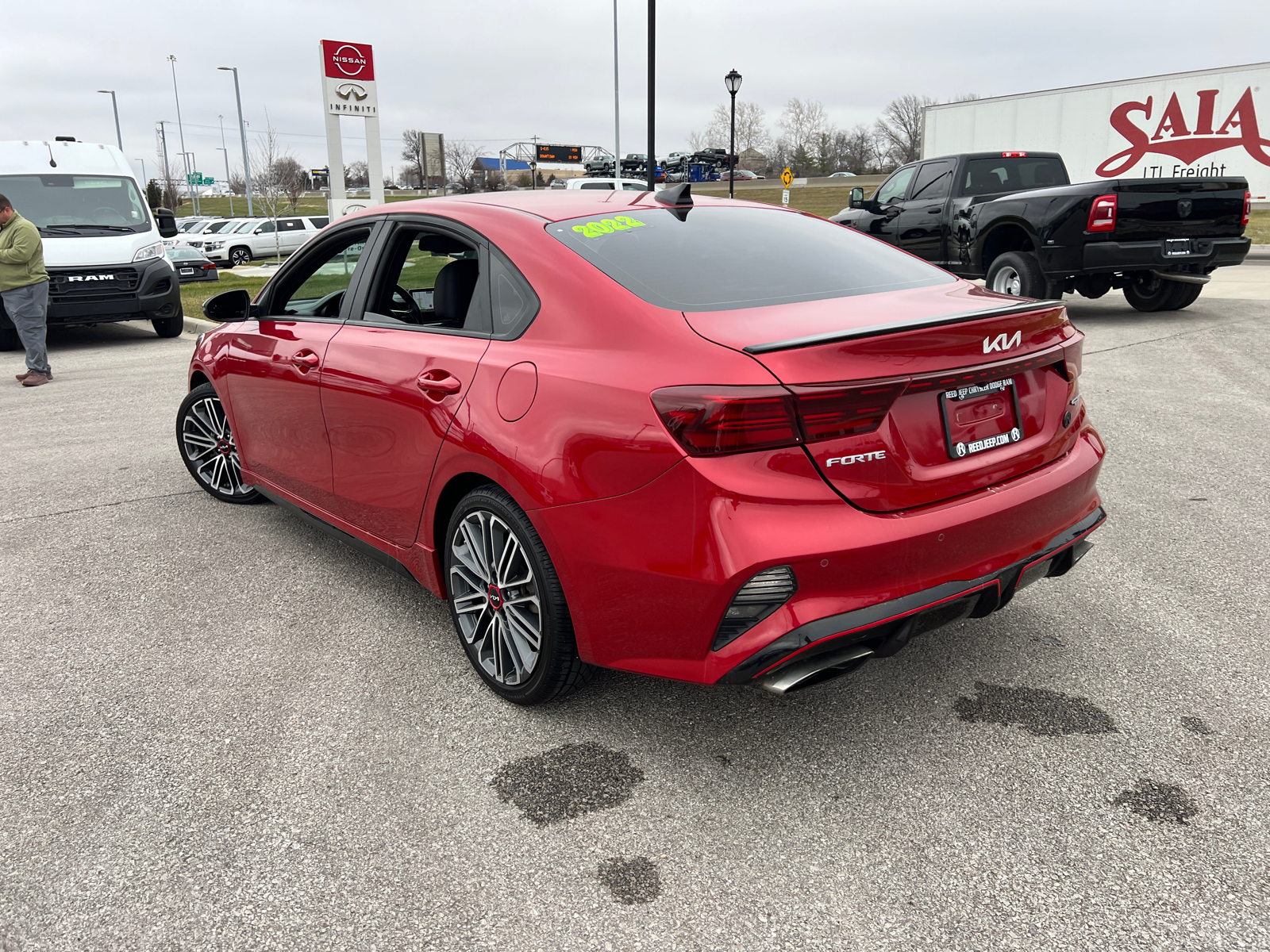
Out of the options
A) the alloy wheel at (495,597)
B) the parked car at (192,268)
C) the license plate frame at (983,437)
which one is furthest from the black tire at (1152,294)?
the parked car at (192,268)

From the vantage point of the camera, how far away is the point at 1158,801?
252 centimetres

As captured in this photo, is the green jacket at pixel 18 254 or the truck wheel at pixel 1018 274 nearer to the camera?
the green jacket at pixel 18 254

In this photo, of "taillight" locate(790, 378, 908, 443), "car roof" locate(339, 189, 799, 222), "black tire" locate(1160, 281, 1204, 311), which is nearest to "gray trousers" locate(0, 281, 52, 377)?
"car roof" locate(339, 189, 799, 222)

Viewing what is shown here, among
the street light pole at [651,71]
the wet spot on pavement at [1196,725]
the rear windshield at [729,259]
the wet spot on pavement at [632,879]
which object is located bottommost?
the wet spot on pavement at [632,879]

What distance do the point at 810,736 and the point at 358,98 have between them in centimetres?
2337

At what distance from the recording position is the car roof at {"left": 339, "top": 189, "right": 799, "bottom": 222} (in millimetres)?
3340

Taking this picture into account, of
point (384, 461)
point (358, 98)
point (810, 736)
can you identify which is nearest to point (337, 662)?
point (384, 461)

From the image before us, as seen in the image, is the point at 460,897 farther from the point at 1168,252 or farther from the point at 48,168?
the point at 48,168

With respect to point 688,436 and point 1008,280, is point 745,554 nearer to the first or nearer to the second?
point 688,436

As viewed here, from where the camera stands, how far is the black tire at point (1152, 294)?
11.1m

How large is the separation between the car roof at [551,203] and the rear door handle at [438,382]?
626 millimetres

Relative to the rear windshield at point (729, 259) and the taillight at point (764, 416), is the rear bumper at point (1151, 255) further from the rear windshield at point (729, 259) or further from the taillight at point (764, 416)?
the taillight at point (764, 416)

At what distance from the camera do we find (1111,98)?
25000 millimetres

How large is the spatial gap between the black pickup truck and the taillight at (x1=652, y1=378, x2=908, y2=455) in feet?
26.2
